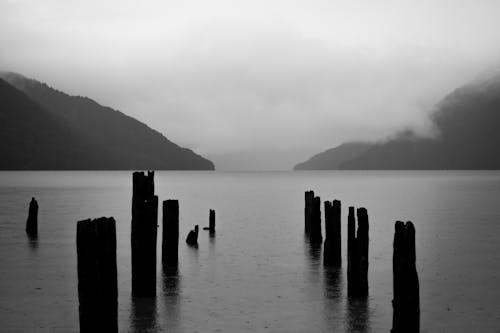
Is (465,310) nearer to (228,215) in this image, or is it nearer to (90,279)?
(90,279)

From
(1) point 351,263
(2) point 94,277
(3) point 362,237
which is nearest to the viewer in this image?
(2) point 94,277

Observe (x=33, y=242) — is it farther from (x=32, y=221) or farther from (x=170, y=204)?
(x=170, y=204)

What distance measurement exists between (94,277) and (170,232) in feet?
30.9

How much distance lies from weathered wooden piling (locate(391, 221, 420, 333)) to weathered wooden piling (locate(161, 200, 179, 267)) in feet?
30.0

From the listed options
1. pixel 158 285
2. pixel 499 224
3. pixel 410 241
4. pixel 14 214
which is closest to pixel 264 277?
pixel 158 285

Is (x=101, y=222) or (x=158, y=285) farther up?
(x=101, y=222)

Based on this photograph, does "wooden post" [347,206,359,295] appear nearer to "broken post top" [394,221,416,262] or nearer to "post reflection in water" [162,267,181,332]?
"broken post top" [394,221,416,262]

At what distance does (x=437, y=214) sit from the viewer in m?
48.6

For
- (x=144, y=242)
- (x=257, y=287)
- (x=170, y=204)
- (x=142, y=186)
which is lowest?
(x=257, y=287)

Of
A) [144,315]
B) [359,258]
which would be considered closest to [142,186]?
[144,315]

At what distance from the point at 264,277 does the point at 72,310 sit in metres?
6.64

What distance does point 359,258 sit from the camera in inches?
571

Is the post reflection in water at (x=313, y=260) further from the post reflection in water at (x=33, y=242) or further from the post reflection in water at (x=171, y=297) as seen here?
the post reflection in water at (x=33, y=242)

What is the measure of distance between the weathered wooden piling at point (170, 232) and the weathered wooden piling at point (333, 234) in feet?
15.6
